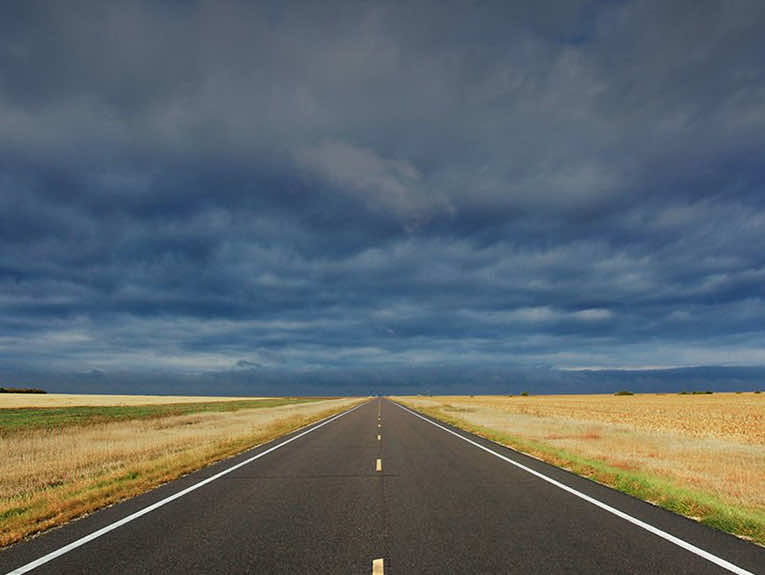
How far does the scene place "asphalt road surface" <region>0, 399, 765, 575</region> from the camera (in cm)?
559

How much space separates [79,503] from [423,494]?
21.0 feet

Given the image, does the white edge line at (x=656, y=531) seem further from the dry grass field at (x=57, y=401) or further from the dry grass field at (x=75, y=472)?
the dry grass field at (x=57, y=401)

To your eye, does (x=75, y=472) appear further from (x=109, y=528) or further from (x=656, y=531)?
(x=656, y=531)

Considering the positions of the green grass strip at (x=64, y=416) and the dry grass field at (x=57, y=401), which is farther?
the dry grass field at (x=57, y=401)

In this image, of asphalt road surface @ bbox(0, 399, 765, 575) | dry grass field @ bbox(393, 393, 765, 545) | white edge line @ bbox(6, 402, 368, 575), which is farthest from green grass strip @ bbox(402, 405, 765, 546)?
white edge line @ bbox(6, 402, 368, 575)

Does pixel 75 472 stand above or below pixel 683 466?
above

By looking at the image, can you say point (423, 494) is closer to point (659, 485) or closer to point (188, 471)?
point (659, 485)

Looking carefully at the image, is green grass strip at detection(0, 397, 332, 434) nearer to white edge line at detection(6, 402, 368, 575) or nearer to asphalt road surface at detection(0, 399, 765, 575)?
white edge line at detection(6, 402, 368, 575)

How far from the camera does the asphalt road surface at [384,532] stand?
5.59 metres

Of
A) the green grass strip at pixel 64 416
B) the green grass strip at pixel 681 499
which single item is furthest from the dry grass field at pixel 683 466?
the green grass strip at pixel 64 416

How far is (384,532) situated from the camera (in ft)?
22.8

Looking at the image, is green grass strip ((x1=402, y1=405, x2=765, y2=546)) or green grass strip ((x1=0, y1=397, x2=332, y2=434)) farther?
green grass strip ((x1=0, y1=397, x2=332, y2=434))

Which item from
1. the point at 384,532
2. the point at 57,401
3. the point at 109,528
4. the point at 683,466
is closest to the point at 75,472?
the point at 109,528

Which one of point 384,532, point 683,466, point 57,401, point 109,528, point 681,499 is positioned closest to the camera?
point 384,532
